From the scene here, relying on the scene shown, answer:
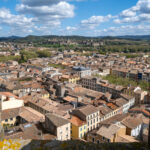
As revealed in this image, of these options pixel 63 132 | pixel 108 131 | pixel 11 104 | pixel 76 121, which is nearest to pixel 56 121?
pixel 63 132

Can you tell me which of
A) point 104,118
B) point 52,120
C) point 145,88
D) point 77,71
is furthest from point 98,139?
point 77,71

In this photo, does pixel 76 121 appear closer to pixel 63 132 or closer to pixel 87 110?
pixel 87 110

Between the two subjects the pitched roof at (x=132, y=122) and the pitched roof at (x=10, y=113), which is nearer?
the pitched roof at (x=132, y=122)

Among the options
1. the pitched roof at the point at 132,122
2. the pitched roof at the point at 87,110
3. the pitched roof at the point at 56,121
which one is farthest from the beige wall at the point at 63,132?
the pitched roof at the point at 132,122

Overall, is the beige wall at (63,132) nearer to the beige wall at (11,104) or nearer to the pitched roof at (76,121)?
the pitched roof at (76,121)

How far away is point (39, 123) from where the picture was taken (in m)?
21.2

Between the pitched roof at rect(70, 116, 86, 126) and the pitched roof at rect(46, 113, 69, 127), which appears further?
the pitched roof at rect(70, 116, 86, 126)

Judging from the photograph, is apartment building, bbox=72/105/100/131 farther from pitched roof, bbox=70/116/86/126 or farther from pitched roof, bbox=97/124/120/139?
pitched roof, bbox=97/124/120/139

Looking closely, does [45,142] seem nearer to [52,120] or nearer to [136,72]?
[52,120]

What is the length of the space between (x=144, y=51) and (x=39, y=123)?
130 m

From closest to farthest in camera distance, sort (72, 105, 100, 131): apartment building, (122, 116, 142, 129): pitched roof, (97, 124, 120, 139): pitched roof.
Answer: (97, 124, 120, 139): pitched roof < (122, 116, 142, 129): pitched roof < (72, 105, 100, 131): apartment building

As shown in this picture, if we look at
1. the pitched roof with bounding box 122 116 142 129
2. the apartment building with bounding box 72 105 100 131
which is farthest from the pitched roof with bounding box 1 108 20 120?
the pitched roof with bounding box 122 116 142 129

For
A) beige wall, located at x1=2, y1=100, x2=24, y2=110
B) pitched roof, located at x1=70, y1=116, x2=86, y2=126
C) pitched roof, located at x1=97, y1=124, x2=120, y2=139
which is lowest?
pitched roof, located at x1=70, y1=116, x2=86, y2=126

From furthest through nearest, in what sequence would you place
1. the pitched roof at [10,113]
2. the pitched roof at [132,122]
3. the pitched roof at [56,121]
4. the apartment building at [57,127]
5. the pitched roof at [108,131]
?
the pitched roof at [10,113]
the pitched roof at [132,122]
the pitched roof at [56,121]
the apartment building at [57,127]
the pitched roof at [108,131]
